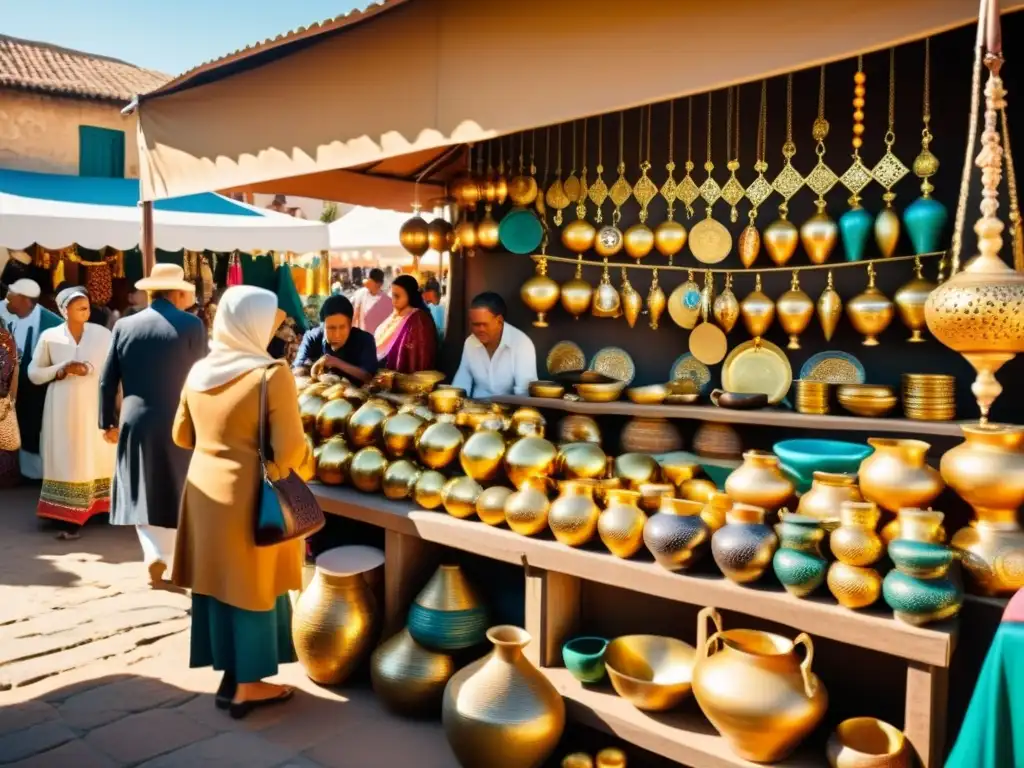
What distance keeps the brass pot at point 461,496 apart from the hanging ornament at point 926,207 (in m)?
1.97

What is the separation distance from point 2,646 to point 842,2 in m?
4.30

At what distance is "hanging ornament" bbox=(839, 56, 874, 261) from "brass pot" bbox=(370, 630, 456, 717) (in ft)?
8.10

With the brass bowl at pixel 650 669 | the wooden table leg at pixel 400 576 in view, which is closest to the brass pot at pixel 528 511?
the brass bowl at pixel 650 669

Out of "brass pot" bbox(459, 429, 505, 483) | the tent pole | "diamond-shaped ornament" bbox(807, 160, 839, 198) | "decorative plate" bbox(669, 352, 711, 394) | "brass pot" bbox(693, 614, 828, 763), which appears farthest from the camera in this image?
the tent pole

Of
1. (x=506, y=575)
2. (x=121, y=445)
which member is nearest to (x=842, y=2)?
(x=506, y=575)

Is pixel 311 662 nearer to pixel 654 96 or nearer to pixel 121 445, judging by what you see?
pixel 121 445

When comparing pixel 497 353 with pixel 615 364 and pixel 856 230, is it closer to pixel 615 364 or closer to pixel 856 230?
pixel 615 364

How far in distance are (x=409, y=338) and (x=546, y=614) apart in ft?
8.67

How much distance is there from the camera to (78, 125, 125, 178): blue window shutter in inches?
579

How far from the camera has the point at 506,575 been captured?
364 centimetres

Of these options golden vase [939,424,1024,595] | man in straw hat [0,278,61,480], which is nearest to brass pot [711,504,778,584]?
golden vase [939,424,1024,595]

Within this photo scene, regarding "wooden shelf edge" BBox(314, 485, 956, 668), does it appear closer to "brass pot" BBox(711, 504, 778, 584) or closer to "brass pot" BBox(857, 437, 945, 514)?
"brass pot" BBox(711, 504, 778, 584)

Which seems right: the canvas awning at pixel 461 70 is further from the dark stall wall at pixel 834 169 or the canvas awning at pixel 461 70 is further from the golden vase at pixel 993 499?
the golden vase at pixel 993 499

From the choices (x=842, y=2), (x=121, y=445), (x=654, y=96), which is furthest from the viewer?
(x=121, y=445)
